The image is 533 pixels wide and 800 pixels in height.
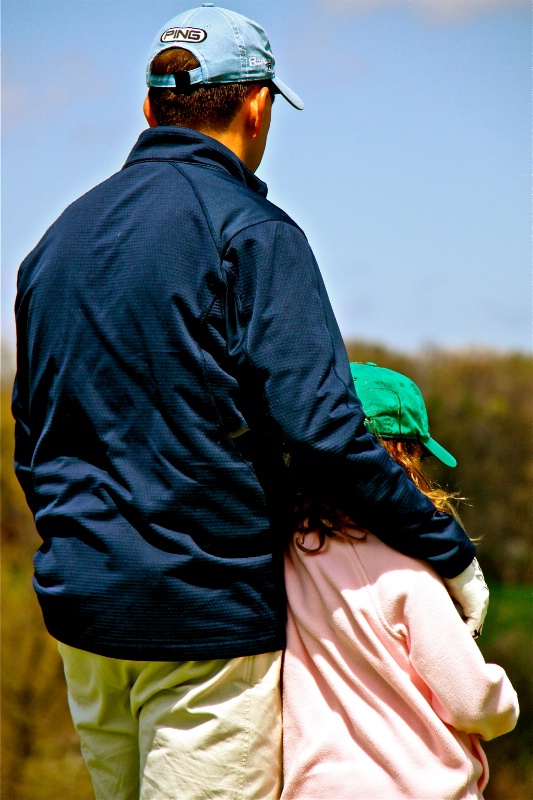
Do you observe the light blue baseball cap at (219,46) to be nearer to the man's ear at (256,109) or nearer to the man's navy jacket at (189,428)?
the man's ear at (256,109)

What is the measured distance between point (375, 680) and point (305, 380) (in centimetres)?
56

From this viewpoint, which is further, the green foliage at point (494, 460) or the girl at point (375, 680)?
the green foliage at point (494, 460)

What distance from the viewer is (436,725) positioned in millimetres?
1516

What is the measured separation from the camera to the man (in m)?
1.42

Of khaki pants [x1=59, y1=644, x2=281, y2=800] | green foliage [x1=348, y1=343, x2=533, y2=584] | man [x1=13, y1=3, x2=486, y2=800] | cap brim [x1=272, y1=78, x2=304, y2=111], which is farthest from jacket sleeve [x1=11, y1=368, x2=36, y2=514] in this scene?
green foliage [x1=348, y1=343, x2=533, y2=584]

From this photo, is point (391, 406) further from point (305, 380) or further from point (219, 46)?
point (219, 46)

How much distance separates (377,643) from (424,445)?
0.44 m

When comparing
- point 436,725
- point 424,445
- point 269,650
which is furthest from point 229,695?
point 424,445

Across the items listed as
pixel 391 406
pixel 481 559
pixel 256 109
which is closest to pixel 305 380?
pixel 391 406

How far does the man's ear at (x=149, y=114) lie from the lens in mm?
1664

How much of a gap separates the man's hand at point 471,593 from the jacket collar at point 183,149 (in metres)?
0.83

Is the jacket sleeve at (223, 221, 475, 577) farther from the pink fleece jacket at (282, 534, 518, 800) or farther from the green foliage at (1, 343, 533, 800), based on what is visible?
the green foliage at (1, 343, 533, 800)

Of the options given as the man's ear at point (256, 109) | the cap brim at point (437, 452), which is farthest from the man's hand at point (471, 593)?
the man's ear at point (256, 109)

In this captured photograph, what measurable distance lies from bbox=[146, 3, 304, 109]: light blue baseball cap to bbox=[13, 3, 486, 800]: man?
0.14 m
